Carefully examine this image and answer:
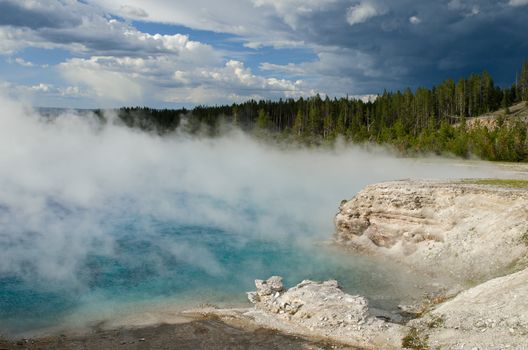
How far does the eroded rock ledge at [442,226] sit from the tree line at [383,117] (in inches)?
1839

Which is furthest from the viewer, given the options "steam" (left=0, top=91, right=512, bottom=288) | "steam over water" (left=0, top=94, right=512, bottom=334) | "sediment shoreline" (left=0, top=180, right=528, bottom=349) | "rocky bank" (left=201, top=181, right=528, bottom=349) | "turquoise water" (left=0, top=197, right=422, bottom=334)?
"steam" (left=0, top=91, right=512, bottom=288)

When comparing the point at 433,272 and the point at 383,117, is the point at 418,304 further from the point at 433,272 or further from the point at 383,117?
the point at 383,117

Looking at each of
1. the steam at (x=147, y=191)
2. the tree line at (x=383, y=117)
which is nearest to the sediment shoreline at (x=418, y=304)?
the steam at (x=147, y=191)

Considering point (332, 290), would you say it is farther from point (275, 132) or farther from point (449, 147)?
point (275, 132)

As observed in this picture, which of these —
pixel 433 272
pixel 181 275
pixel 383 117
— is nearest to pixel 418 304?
pixel 433 272

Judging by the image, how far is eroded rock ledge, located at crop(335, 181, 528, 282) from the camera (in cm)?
2548

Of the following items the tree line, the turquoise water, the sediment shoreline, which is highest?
the tree line

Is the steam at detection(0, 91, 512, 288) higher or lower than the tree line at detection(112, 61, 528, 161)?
lower

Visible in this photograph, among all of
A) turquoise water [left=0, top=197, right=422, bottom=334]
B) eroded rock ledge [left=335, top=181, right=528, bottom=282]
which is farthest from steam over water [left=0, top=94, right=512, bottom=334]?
eroded rock ledge [left=335, top=181, right=528, bottom=282]

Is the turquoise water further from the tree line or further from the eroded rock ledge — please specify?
the tree line

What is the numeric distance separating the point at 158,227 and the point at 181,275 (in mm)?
14180

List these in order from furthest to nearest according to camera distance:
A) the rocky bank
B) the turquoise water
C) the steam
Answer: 1. the steam
2. the turquoise water
3. the rocky bank

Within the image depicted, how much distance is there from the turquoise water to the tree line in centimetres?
5167

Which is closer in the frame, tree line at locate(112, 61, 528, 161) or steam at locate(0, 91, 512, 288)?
steam at locate(0, 91, 512, 288)
